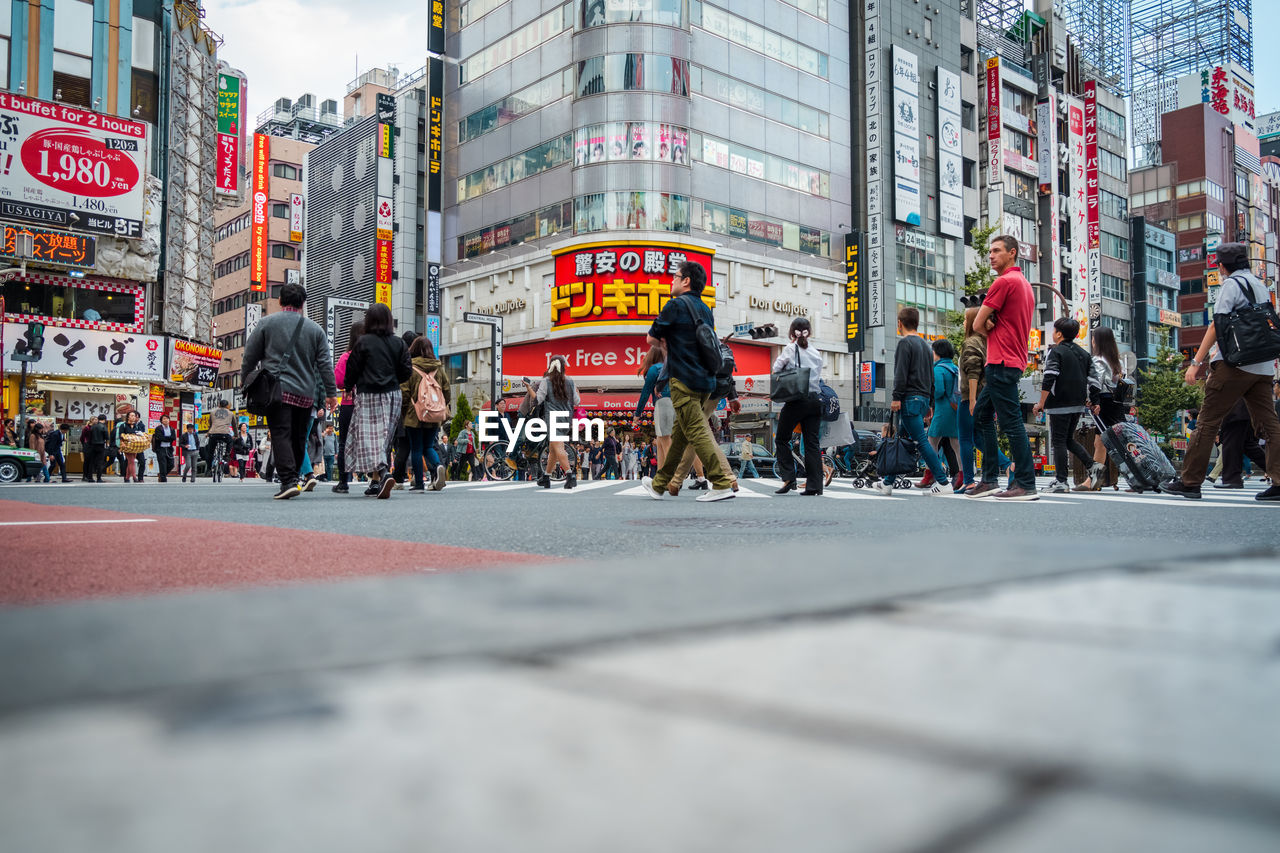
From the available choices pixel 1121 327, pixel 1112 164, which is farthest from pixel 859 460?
pixel 1112 164

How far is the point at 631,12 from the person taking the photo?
113 ft

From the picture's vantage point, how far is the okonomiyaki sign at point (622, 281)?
110 ft

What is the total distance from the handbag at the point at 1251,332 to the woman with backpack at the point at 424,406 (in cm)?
674

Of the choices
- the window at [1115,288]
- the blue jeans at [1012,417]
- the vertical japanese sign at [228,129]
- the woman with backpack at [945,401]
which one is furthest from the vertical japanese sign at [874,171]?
the blue jeans at [1012,417]

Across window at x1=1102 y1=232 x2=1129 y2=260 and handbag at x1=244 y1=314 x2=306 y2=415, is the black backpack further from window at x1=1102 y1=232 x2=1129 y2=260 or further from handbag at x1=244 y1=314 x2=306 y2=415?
window at x1=1102 y1=232 x2=1129 y2=260

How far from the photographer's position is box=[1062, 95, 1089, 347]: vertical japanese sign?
51.6 metres

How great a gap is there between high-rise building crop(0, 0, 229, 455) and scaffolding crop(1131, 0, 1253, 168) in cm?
8461

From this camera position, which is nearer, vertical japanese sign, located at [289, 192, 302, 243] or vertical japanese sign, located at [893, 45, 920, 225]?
vertical japanese sign, located at [893, 45, 920, 225]

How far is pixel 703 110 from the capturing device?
35.4m

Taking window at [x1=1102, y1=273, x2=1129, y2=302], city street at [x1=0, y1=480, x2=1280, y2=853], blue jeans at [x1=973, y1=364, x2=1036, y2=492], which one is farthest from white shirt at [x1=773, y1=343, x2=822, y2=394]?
window at [x1=1102, y1=273, x2=1129, y2=302]

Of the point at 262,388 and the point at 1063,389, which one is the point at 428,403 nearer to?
the point at 262,388

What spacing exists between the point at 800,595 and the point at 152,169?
120ft

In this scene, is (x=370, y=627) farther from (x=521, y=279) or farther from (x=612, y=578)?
(x=521, y=279)

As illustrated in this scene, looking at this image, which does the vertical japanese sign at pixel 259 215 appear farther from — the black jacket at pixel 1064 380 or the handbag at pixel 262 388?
the black jacket at pixel 1064 380
